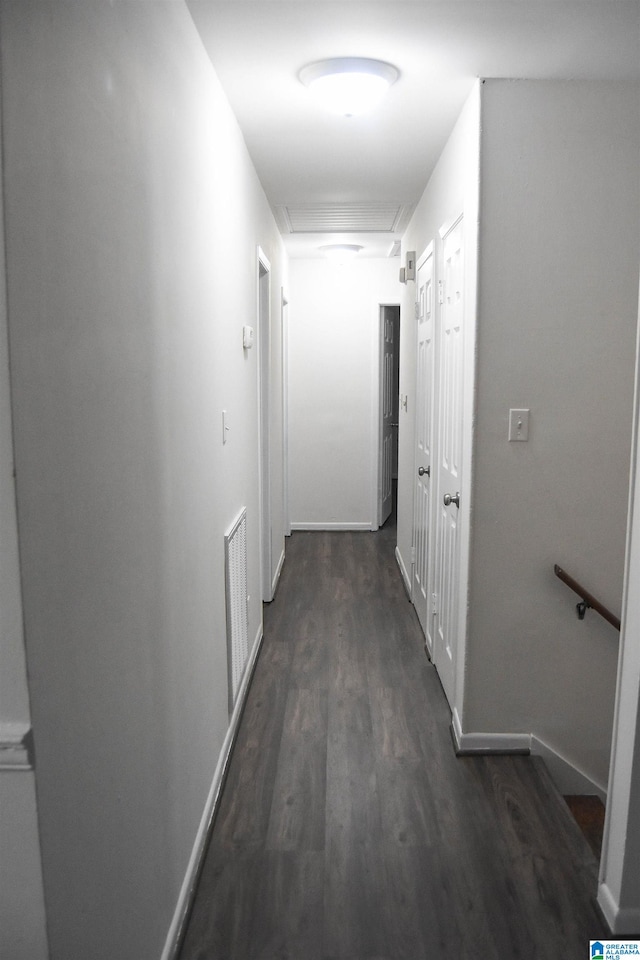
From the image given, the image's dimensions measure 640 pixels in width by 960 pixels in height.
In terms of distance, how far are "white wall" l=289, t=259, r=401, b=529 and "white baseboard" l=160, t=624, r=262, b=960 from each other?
144 inches

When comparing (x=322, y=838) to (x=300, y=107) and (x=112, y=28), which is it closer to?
(x=112, y=28)

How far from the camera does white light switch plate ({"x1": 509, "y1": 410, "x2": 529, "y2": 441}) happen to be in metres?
2.76

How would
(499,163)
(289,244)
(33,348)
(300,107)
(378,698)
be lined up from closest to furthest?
(33,348) < (499,163) < (300,107) < (378,698) < (289,244)

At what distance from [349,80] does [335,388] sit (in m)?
4.40

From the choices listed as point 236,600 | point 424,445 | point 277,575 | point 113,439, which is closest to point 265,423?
point 424,445

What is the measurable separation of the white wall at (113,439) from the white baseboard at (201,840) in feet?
0.18

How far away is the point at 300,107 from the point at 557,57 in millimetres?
955

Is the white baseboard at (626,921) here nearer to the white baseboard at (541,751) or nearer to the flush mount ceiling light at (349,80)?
the white baseboard at (541,751)

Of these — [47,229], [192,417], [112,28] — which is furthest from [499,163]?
[47,229]

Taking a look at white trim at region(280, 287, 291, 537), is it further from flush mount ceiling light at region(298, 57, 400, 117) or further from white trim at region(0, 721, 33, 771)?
white trim at region(0, 721, 33, 771)

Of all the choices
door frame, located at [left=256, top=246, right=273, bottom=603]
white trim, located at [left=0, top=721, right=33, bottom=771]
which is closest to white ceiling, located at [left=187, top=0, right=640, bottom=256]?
door frame, located at [left=256, top=246, right=273, bottom=603]

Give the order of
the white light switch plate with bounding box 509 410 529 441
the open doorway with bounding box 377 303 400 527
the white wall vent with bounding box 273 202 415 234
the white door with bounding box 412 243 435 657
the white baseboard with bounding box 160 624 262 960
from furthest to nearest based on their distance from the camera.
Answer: the open doorway with bounding box 377 303 400 527, the white wall vent with bounding box 273 202 415 234, the white door with bounding box 412 243 435 657, the white light switch plate with bounding box 509 410 529 441, the white baseboard with bounding box 160 624 262 960

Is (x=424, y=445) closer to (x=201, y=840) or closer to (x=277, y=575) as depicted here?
(x=277, y=575)

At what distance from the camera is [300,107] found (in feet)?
9.42
